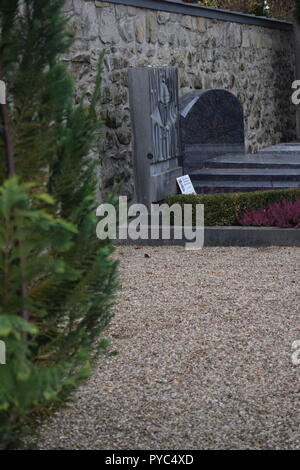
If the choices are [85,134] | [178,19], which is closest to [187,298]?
[85,134]

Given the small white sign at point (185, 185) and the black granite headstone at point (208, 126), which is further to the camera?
the black granite headstone at point (208, 126)

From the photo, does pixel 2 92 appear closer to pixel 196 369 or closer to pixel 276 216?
pixel 196 369

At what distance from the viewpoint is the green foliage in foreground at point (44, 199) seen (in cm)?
240

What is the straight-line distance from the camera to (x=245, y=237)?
7.78 meters

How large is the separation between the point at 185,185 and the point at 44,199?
727 centimetres

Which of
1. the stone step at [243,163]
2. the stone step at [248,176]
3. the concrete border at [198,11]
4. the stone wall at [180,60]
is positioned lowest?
the stone step at [248,176]

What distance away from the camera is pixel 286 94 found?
16.7 meters

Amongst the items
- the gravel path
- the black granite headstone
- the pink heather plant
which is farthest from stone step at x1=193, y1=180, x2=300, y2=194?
the gravel path

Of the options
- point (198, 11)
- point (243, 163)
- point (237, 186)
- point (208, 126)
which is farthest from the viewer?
point (198, 11)

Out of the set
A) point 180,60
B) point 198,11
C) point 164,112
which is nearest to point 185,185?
point 164,112

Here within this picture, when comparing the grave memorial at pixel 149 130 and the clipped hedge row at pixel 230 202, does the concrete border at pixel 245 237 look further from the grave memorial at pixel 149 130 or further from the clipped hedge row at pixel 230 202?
the grave memorial at pixel 149 130

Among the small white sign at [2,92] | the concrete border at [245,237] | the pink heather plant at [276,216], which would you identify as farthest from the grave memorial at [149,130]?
the small white sign at [2,92]

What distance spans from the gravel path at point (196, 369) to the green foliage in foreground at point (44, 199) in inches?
29.3
